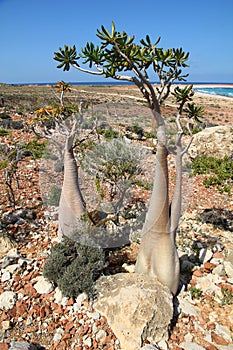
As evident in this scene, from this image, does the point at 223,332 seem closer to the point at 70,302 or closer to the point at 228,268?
the point at 228,268

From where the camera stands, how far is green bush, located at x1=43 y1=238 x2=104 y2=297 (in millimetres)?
2578

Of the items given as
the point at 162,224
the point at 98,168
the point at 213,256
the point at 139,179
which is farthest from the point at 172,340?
the point at 98,168

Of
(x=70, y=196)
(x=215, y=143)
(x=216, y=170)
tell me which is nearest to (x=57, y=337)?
(x=70, y=196)

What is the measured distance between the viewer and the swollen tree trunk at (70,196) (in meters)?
2.87

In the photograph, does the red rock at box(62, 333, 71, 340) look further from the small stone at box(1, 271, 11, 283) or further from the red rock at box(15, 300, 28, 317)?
the small stone at box(1, 271, 11, 283)

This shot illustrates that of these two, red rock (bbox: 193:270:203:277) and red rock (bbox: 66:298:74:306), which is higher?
red rock (bbox: 193:270:203:277)

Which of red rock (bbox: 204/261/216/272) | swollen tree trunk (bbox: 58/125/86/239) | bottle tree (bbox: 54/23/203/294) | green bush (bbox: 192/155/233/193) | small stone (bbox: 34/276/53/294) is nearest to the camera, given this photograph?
bottle tree (bbox: 54/23/203/294)

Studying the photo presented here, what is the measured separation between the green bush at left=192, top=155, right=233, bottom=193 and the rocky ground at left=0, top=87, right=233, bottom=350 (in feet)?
6.30

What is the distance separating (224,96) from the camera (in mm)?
46125

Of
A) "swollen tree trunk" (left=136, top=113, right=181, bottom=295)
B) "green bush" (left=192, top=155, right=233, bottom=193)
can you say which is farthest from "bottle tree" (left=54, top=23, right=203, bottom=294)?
"green bush" (left=192, top=155, right=233, bottom=193)

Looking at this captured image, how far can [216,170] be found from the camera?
6.74 m

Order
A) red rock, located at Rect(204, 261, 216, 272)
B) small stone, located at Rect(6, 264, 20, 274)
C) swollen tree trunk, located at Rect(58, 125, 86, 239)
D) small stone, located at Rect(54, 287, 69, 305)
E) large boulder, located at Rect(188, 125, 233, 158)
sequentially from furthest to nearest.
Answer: large boulder, located at Rect(188, 125, 233, 158) < red rock, located at Rect(204, 261, 216, 272) < small stone, located at Rect(6, 264, 20, 274) < swollen tree trunk, located at Rect(58, 125, 86, 239) < small stone, located at Rect(54, 287, 69, 305)

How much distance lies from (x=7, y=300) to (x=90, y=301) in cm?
80

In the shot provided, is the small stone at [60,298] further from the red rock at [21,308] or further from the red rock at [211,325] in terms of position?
the red rock at [211,325]
